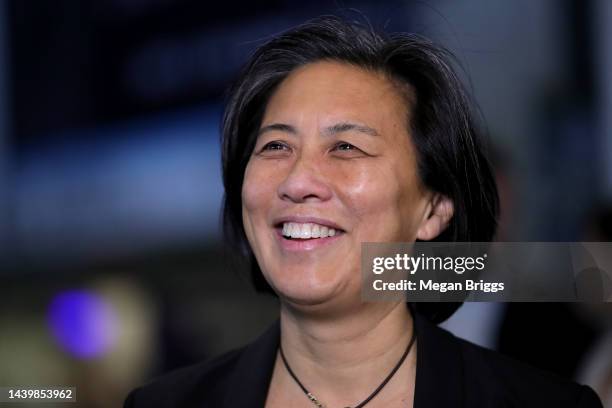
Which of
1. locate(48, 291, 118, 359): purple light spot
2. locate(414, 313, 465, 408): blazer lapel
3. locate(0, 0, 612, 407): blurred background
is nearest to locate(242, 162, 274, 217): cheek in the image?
locate(414, 313, 465, 408): blazer lapel

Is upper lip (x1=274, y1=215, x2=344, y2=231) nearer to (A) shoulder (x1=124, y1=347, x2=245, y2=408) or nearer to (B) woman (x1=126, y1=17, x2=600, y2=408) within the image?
(B) woman (x1=126, y1=17, x2=600, y2=408)

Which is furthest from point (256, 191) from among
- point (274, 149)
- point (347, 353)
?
point (347, 353)

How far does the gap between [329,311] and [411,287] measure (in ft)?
0.68

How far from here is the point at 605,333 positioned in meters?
1.93

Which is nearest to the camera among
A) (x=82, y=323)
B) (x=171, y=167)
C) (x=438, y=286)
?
(x=438, y=286)

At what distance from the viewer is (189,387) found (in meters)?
1.46

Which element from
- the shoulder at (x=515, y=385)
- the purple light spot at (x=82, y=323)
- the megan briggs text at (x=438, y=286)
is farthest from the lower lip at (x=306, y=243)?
the purple light spot at (x=82, y=323)

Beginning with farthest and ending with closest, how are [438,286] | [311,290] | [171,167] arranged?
[171,167] < [438,286] < [311,290]

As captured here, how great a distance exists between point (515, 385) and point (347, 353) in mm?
282

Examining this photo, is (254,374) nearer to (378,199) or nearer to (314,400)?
(314,400)

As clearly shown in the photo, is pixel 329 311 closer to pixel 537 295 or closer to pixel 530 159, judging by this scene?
pixel 537 295

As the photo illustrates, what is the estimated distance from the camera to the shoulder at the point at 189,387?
4.73 ft

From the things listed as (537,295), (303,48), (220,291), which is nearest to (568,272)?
(537,295)

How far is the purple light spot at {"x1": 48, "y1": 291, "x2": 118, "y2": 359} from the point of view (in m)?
2.16
